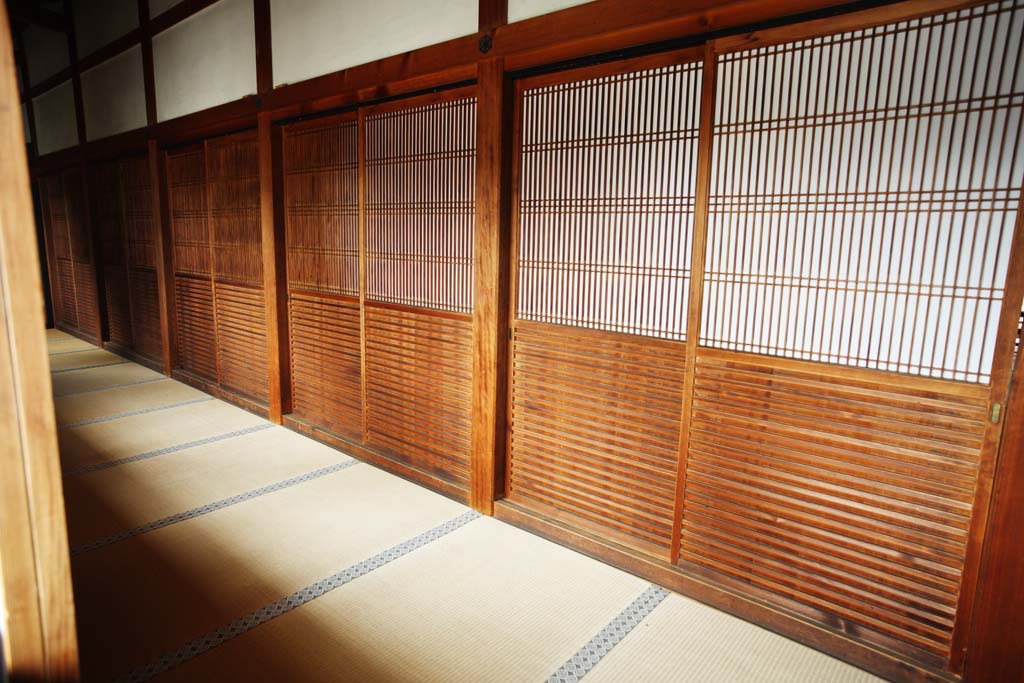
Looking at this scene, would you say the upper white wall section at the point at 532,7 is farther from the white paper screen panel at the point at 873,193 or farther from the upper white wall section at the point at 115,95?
the upper white wall section at the point at 115,95

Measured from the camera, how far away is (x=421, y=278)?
3.20 metres

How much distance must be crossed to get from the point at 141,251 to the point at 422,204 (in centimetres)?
404

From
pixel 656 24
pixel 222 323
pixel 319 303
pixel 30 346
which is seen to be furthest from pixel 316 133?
pixel 30 346

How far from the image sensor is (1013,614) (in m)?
1.68

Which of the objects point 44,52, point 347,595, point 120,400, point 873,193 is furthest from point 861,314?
point 44,52

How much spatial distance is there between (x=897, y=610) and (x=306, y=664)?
6.22ft

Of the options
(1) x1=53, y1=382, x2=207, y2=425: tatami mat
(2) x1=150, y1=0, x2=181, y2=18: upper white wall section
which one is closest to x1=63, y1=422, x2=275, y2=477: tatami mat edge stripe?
(1) x1=53, y1=382, x2=207, y2=425: tatami mat

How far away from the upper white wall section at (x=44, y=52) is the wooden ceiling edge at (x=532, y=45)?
3.87 m

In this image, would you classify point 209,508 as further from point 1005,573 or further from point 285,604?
point 1005,573

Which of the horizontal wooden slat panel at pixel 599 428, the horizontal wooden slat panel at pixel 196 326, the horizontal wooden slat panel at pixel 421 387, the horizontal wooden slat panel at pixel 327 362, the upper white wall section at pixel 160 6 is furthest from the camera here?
the horizontal wooden slat panel at pixel 196 326

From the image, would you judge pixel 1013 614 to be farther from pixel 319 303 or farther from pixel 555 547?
pixel 319 303

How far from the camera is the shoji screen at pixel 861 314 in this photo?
5.49ft

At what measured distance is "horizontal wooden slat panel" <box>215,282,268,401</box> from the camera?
4.33 m

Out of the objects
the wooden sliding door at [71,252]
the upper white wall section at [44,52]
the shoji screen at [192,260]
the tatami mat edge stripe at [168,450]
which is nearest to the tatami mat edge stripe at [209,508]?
the tatami mat edge stripe at [168,450]
